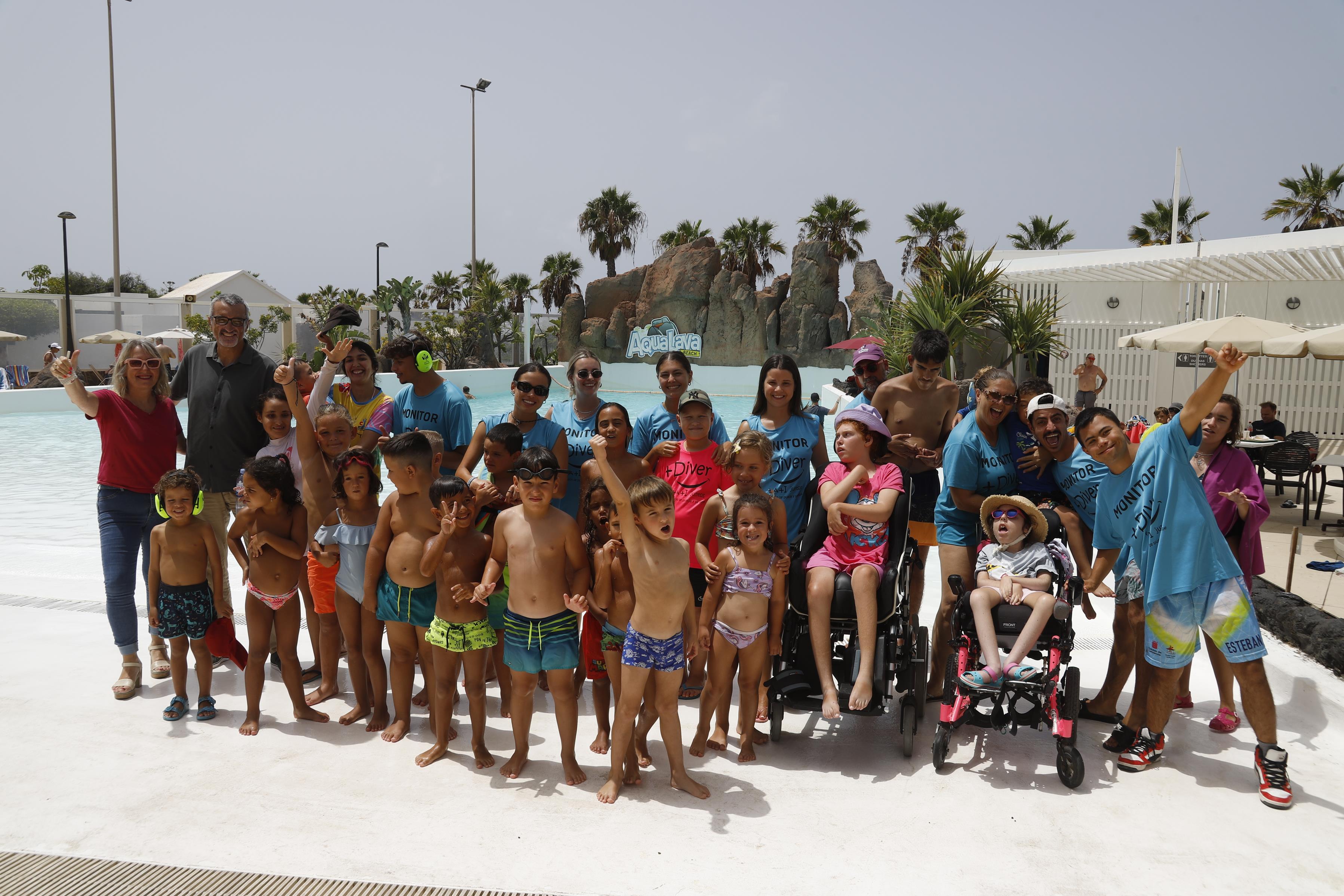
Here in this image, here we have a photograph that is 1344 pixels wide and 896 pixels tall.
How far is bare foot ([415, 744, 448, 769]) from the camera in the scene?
372 centimetres

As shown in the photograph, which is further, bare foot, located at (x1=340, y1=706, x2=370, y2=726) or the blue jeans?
the blue jeans

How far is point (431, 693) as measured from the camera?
155 inches

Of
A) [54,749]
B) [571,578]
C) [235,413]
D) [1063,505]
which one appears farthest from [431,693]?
[1063,505]

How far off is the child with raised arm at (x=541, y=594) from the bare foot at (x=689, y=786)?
387 mm

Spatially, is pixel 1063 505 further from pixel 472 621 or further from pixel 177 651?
Answer: pixel 177 651

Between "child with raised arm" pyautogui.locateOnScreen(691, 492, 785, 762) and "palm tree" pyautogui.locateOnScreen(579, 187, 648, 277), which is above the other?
"palm tree" pyautogui.locateOnScreen(579, 187, 648, 277)

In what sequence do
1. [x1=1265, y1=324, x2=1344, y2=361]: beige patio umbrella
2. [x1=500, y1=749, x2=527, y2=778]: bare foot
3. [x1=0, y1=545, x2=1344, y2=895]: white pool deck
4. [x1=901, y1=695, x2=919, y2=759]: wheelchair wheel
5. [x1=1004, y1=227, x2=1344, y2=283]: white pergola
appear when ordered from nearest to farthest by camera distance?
[x1=0, y1=545, x2=1344, y2=895]: white pool deck, [x1=500, y1=749, x2=527, y2=778]: bare foot, [x1=901, y1=695, x2=919, y2=759]: wheelchair wheel, [x1=1265, y1=324, x2=1344, y2=361]: beige patio umbrella, [x1=1004, y1=227, x2=1344, y2=283]: white pergola

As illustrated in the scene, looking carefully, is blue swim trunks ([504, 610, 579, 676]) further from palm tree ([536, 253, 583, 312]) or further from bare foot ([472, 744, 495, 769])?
palm tree ([536, 253, 583, 312])

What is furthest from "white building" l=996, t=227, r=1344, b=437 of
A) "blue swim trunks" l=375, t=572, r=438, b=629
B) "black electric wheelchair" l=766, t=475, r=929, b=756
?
"blue swim trunks" l=375, t=572, r=438, b=629

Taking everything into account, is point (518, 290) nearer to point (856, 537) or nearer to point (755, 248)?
point (755, 248)

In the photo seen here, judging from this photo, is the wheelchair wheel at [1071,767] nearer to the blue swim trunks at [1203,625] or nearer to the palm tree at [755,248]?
the blue swim trunks at [1203,625]

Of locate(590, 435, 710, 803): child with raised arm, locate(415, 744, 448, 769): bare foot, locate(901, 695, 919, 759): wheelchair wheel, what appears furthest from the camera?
locate(901, 695, 919, 759): wheelchair wheel

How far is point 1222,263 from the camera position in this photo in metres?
11.9

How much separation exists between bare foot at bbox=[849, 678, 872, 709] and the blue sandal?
10.4ft
